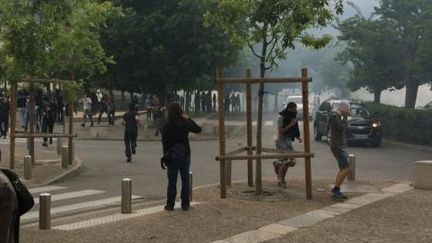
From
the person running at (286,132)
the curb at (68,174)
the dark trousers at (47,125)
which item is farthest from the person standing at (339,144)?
the dark trousers at (47,125)

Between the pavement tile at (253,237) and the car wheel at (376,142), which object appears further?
the car wheel at (376,142)

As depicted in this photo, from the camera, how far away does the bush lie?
2339 centimetres

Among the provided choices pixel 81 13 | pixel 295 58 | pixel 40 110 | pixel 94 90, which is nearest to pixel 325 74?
pixel 295 58

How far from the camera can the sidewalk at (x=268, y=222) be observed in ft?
26.0

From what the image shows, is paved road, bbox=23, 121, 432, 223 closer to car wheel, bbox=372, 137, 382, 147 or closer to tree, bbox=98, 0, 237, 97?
car wheel, bbox=372, 137, 382, 147

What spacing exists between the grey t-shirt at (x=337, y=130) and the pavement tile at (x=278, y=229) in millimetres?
2601

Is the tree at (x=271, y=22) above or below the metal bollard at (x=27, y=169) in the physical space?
above

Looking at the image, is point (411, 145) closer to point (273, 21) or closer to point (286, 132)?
point (286, 132)

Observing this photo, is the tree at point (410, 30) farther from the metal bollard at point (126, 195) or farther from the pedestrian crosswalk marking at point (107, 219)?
the metal bollard at point (126, 195)

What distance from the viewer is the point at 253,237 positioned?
7.91 metres

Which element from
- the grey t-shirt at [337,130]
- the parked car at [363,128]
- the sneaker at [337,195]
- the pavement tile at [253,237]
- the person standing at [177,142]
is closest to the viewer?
the pavement tile at [253,237]

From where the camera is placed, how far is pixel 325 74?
87.0 meters

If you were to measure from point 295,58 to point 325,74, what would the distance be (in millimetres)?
20904

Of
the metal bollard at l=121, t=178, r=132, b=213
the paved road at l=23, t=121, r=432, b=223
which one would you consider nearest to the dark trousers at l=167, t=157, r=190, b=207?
the metal bollard at l=121, t=178, r=132, b=213
